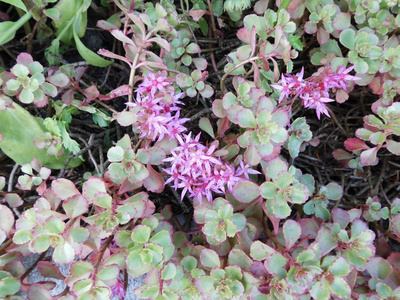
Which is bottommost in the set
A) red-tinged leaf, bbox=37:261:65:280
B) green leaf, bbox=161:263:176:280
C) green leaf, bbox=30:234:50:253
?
red-tinged leaf, bbox=37:261:65:280

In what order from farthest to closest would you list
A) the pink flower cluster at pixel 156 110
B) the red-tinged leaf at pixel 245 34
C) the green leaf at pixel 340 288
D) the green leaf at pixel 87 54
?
1. the green leaf at pixel 87 54
2. the red-tinged leaf at pixel 245 34
3. the pink flower cluster at pixel 156 110
4. the green leaf at pixel 340 288

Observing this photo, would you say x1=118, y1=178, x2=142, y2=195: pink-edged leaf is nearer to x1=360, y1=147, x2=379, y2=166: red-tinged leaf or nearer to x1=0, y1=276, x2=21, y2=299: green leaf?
x1=0, y1=276, x2=21, y2=299: green leaf

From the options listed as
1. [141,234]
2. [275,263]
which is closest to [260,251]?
[275,263]

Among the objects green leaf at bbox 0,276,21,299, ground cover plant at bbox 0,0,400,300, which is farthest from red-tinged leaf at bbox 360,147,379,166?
green leaf at bbox 0,276,21,299

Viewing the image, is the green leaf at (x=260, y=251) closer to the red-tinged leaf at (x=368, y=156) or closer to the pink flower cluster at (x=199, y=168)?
the pink flower cluster at (x=199, y=168)

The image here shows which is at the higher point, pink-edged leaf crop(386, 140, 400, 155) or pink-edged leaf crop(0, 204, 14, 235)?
pink-edged leaf crop(386, 140, 400, 155)

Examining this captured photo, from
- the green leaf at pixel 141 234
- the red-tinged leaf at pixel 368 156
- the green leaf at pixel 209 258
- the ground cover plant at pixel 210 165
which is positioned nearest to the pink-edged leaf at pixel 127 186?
the ground cover plant at pixel 210 165

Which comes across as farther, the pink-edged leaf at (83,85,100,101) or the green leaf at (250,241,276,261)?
the pink-edged leaf at (83,85,100,101)

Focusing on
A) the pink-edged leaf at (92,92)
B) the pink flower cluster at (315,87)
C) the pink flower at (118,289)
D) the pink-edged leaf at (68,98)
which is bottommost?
the pink flower at (118,289)

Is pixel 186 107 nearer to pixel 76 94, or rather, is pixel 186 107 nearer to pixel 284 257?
pixel 76 94
